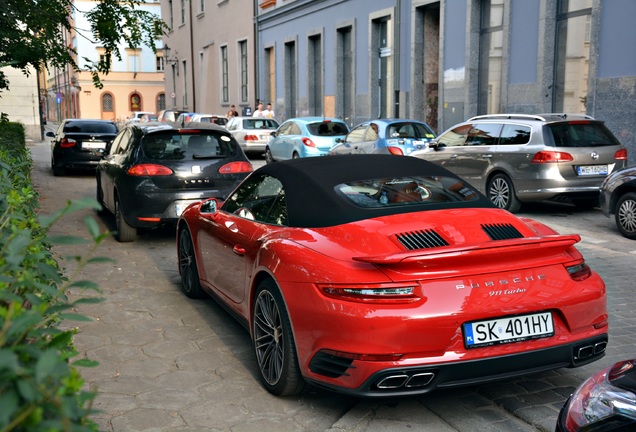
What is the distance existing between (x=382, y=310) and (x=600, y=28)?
13726 mm

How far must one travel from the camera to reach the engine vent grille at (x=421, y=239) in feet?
12.6

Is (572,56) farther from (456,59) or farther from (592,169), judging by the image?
(592,169)

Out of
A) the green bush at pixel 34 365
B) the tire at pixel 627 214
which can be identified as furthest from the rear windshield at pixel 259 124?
the green bush at pixel 34 365

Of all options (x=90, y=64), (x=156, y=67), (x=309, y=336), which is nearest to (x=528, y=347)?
(x=309, y=336)

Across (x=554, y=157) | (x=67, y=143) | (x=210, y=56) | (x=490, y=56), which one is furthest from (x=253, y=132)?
(x=210, y=56)

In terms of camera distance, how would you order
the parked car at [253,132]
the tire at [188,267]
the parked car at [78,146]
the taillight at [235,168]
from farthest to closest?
the parked car at [253,132]
the parked car at [78,146]
the taillight at [235,168]
the tire at [188,267]

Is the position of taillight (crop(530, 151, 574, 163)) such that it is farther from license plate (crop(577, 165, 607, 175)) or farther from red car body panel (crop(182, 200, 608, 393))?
red car body panel (crop(182, 200, 608, 393))

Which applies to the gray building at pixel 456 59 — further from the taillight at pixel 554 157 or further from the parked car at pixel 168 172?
the parked car at pixel 168 172

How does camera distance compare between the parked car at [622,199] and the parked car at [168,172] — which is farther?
the parked car at [622,199]

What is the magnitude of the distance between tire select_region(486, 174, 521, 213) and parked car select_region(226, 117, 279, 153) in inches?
545

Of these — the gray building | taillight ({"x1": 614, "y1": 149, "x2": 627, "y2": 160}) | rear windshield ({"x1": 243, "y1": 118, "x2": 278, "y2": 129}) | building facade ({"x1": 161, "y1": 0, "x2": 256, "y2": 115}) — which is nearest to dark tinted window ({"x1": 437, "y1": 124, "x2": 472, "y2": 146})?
taillight ({"x1": 614, "y1": 149, "x2": 627, "y2": 160})

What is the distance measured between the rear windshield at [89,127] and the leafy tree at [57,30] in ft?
19.7

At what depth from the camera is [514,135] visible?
1203 cm

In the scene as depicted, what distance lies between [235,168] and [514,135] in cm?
509
